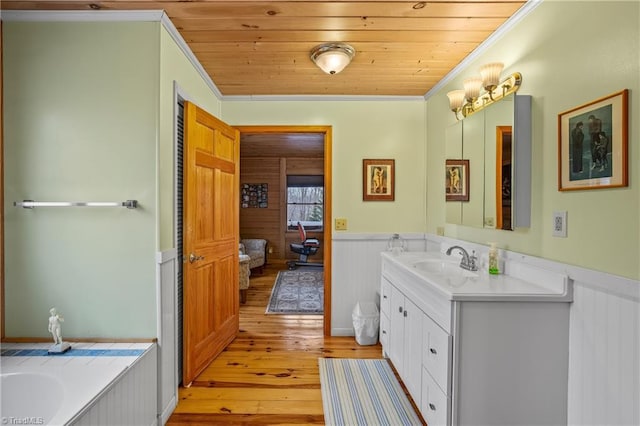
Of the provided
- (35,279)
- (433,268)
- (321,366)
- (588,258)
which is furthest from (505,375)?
(35,279)

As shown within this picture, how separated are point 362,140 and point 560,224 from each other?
194 centimetres

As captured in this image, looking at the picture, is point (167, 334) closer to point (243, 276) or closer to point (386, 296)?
point (386, 296)

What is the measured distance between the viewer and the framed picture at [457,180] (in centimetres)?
234

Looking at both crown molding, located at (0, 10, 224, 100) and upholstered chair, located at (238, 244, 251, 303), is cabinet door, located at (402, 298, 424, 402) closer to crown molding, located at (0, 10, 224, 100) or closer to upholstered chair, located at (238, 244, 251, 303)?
crown molding, located at (0, 10, 224, 100)

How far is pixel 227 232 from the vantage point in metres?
2.83

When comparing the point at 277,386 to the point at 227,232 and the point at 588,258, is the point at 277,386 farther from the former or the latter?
the point at 588,258

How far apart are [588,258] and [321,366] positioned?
6.47 feet

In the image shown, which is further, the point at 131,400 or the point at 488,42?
the point at 488,42

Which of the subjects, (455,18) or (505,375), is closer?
(505,375)

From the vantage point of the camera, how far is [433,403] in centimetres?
166

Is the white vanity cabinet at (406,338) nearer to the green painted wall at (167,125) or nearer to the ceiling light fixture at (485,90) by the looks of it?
the ceiling light fixture at (485,90)

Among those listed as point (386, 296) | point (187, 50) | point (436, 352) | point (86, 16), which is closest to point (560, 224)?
point (436, 352)

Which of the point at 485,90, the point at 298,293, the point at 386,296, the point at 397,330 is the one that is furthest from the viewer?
the point at 298,293

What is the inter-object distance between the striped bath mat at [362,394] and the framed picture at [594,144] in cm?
164
